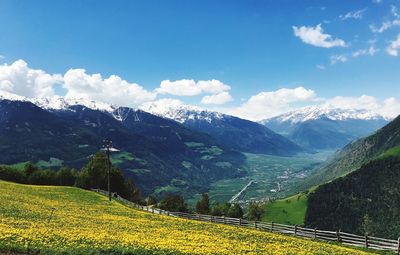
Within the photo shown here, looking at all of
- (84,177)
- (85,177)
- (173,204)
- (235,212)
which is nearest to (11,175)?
(84,177)

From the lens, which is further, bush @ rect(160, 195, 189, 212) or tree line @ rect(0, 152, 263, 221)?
bush @ rect(160, 195, 189, 212)

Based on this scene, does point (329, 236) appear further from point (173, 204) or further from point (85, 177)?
point (173, 204)

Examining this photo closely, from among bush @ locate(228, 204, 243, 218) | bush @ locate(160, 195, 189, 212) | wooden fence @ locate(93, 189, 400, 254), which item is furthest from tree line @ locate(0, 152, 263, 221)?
wooden fence @ locate(93, 189, 400, 254)

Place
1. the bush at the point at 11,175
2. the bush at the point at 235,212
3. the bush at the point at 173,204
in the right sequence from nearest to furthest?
1. the bush at the point at 11,175
2. the bush at the point at 173,204
3. the bush at the point at 235,212

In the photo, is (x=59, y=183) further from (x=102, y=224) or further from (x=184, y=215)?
(x=102, y=224)

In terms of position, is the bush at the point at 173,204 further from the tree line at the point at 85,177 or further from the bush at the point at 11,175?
the bush at the point at 11,175

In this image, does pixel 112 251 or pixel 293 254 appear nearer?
pixel 112 251

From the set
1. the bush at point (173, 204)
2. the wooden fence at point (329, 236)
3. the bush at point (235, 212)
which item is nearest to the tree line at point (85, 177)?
the bush at point (173, 204)

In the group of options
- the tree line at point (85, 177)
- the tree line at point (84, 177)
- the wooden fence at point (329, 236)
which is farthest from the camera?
the tree line at point (85, 177)

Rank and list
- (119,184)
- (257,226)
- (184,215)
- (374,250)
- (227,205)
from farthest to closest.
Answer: (227,205) → (119,184) → (184,215) → (257,226) → (374,250)

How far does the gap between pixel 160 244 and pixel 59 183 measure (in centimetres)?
13632

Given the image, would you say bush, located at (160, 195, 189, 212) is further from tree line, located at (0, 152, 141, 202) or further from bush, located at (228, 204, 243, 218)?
bush, located at (228, 204, 243, 218)

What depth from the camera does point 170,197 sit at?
18175 centimetres

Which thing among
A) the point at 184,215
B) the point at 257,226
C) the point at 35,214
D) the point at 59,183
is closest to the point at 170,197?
the point at 59,183
